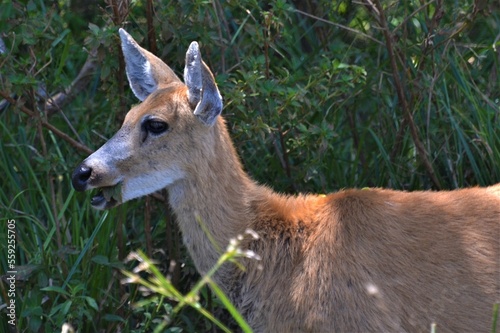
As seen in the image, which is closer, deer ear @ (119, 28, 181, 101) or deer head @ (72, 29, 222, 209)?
deer head @ (72, 29, 222, 209)

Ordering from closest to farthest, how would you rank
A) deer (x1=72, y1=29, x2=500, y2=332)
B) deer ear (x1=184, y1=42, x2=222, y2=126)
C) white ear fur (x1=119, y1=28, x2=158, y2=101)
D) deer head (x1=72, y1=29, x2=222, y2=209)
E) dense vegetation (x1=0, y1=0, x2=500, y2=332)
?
deer (x1=72, y1=29, x2=500, y2=332)
deer ear (x1=184, y1=42, x2=222, y2=126)
deer head (x1=72, y1=29, x2=222, y2=209)
white ear fur (x1=119, y1=28, x2=158, y2=101)
dense vegetation (x1=0, y1=0, x2=500, y2=332)

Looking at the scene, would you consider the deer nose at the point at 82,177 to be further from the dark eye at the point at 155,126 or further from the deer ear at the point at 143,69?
the deer ear at the point at 143,69

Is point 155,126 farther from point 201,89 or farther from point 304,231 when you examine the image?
point 304,231

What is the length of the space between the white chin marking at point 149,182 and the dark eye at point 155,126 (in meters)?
0.22

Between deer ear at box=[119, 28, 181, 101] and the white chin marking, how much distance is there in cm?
69

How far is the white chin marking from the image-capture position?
206 inches

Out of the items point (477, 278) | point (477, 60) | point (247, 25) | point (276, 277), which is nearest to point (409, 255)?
point (477, 278)

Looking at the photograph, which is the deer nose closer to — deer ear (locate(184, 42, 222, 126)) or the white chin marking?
the white chin marking

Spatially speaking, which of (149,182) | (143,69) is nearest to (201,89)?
(149,182)

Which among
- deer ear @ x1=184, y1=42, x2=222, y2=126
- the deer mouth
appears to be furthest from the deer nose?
deer ear @ x1=184, y1=42, x2=222, y2=126

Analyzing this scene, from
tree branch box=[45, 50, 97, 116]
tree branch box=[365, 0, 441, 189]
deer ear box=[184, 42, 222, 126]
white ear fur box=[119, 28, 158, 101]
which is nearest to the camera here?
deer ear box=[184, 42, 222, 126]

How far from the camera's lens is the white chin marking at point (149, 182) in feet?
17.1

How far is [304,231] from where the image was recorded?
5195mm

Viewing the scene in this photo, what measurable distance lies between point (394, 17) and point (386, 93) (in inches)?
21.4
